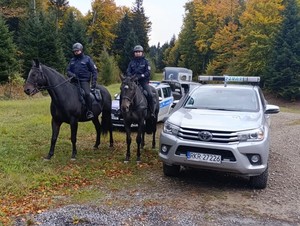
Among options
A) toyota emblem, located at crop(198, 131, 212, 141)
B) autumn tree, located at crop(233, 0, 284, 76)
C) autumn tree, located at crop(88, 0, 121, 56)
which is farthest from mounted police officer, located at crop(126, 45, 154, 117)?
autumn tree, located at crop(88, 0, 121, 56)

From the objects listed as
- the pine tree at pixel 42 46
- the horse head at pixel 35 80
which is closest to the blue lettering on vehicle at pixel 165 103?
the horse head at pixel 35 80

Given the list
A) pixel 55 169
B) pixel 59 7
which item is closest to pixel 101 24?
pixel 59 7

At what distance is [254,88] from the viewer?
7.32 m

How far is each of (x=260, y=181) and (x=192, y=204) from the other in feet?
4.89

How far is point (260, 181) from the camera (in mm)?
5785

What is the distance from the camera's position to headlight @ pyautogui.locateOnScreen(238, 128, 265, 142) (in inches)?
211

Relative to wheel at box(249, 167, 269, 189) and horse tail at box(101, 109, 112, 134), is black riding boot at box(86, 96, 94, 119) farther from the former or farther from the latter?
wheel at box(249, 167, 269, 189)

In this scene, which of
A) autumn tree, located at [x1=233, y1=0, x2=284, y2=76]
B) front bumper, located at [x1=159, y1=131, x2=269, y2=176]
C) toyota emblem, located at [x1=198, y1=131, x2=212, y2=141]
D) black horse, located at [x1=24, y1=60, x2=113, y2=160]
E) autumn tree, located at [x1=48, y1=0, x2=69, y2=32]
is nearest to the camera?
front bumper, located at [x1=159, y1=131, x2=269, y2=176]

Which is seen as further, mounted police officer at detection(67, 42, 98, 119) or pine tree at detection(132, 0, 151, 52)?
pine tree at detection(132, 0, 151, 52)

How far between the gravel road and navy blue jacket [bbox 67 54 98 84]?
2.90 m

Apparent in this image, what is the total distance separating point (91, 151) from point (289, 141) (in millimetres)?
6235

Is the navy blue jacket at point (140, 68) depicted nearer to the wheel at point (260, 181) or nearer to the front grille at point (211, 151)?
the front grille at point (211, 151)

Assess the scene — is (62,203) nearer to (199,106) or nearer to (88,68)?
(199,106)

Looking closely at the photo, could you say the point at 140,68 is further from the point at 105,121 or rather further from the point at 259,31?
the point at 259,31
